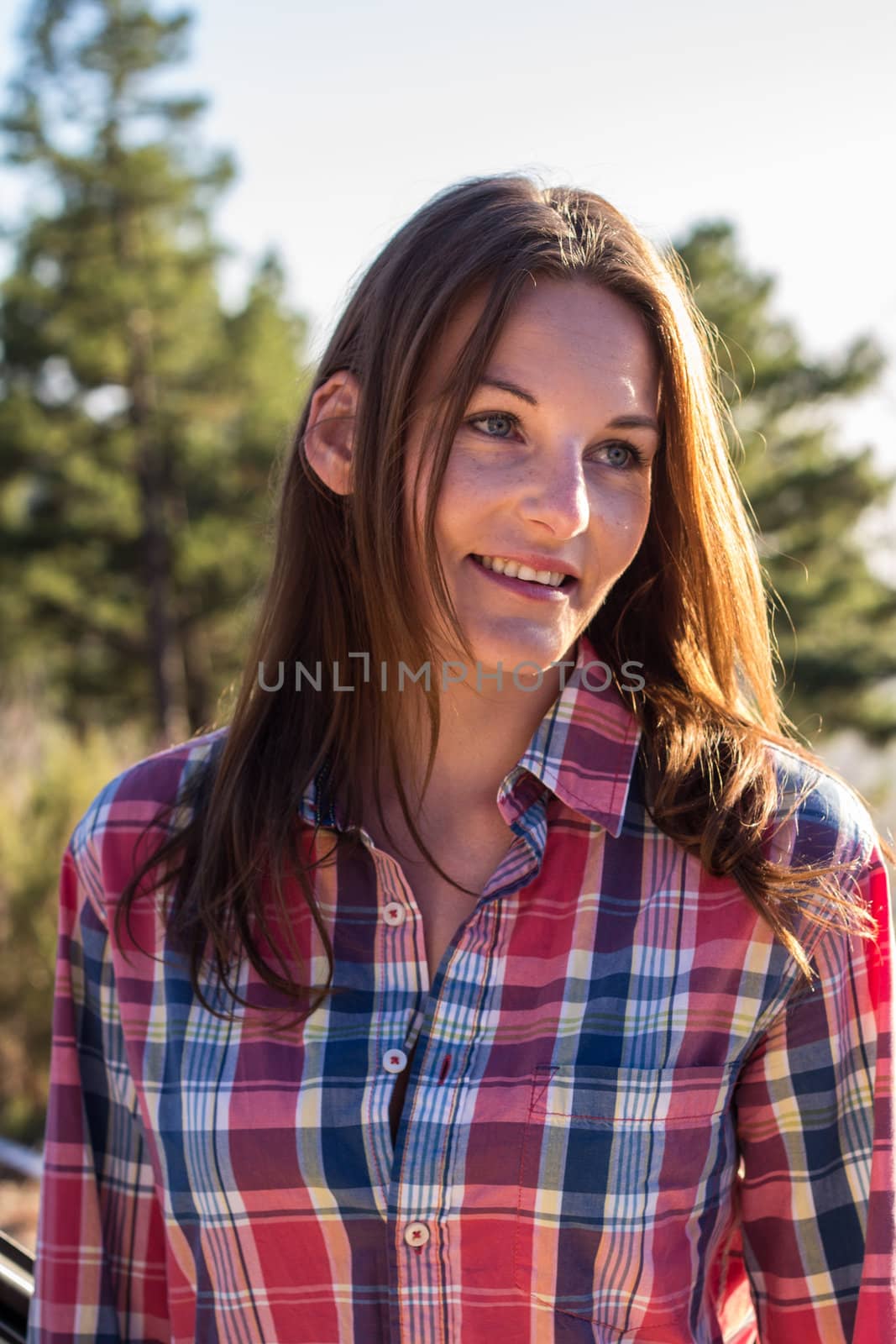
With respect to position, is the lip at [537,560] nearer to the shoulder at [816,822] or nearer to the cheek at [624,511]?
the cheek at [624,511]

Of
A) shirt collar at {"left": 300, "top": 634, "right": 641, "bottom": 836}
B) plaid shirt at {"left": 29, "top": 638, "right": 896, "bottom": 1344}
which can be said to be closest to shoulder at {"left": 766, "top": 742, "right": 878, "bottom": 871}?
plaid shirt at {"left": 29, "top": 638, "right": 896, "bottom": 1344}

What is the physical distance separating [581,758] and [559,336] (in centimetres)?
48

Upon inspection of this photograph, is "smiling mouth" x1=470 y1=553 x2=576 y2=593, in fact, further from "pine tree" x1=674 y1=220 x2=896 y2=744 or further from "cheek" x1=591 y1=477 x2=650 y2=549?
"pine tree" x1=674 y1=220 x2=896 y2=744

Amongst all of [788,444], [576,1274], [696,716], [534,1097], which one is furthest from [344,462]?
[788,444]

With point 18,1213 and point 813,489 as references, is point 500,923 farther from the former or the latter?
point 813,489

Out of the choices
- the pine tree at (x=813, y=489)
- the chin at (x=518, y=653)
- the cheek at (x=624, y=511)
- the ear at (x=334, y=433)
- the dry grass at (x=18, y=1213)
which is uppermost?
the pine tree at (x=813, y=489)

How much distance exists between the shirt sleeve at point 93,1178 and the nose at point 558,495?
2.39 ft

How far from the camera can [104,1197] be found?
158 cm

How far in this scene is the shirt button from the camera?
1.33 meters

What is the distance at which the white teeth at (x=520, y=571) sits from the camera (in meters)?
1.35

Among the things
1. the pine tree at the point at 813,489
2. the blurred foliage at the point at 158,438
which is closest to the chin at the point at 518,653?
the blurred foliage at the point at 158,438

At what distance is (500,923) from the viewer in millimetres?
1378

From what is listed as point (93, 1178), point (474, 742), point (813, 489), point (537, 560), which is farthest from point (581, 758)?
point (813, 489)

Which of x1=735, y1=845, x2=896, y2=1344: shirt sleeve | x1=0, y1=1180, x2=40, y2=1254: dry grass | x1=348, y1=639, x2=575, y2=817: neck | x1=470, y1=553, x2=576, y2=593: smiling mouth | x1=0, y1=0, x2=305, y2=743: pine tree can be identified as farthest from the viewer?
x1=0, y1=0, x2=305, y2=743: pine tree
